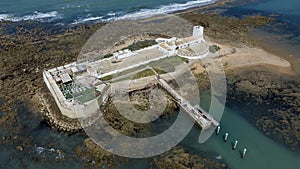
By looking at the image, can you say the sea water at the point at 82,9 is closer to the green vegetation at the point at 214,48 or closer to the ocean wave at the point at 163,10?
the ocean wave at the point at 163,10

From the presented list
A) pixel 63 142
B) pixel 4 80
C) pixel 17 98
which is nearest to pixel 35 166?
pixel 63 142

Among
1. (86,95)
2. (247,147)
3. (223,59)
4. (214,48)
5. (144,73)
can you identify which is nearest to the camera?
(247,147)

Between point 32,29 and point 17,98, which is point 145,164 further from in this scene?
point 32,29

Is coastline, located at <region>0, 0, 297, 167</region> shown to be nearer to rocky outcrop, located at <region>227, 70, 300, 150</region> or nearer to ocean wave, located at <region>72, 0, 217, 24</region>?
rocky outcrop, located at <region>227, 70, 300, 150</region>

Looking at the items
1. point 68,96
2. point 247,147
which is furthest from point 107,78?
point 247,147

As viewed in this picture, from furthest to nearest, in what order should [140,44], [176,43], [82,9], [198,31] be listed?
[82,9], [140,44], [198,31], [176,43]

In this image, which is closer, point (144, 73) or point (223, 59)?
point (144, 73)

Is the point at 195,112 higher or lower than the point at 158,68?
lower

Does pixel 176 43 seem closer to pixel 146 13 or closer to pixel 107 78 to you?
pixel 107 78

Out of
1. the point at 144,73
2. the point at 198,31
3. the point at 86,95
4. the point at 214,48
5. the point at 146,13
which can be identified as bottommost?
the point at 86,95
